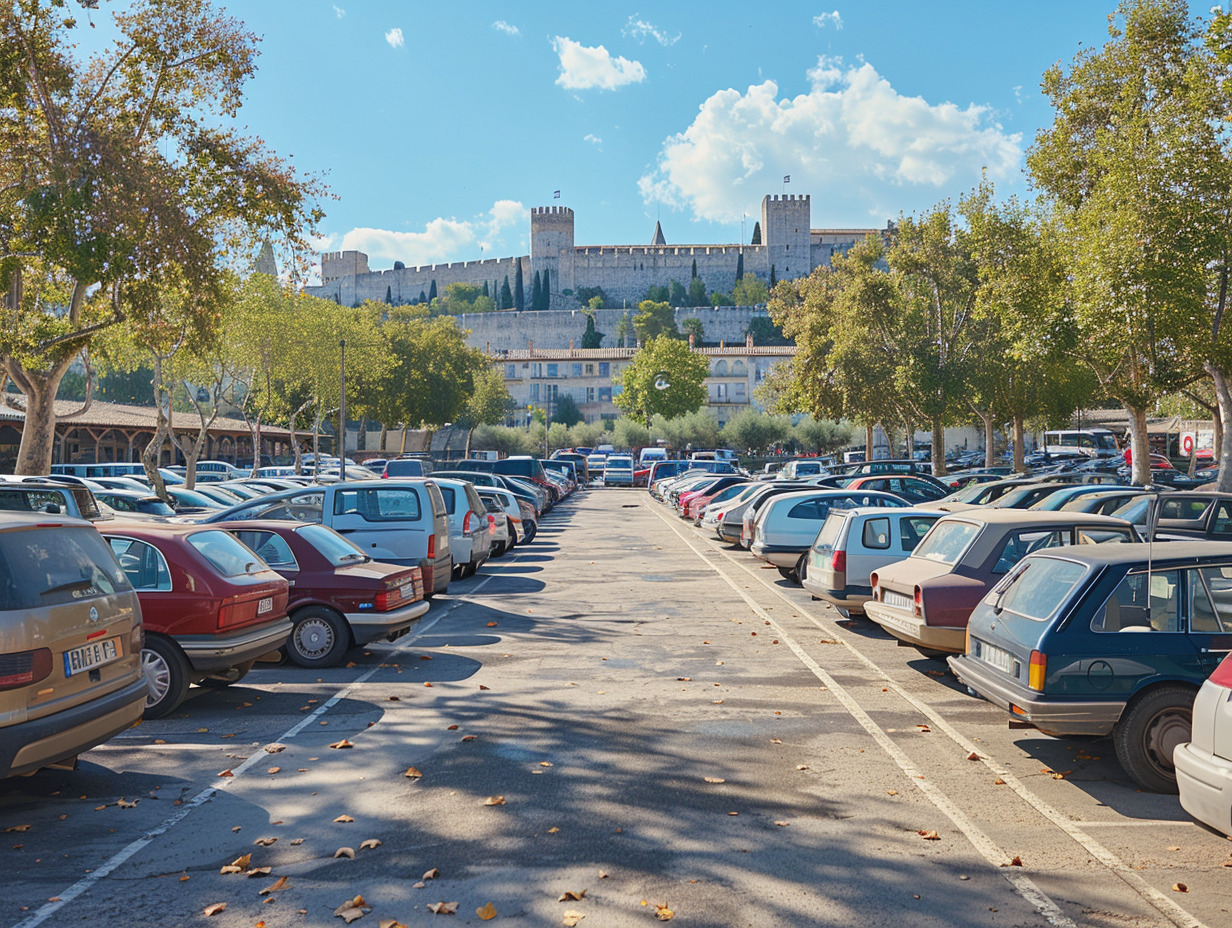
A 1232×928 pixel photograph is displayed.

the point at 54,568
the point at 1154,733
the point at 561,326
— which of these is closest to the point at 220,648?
the point at 54,568

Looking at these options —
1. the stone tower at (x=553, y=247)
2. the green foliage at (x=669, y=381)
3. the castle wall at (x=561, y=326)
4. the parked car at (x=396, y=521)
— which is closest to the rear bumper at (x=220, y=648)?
the parked car at (x=396, y=521)

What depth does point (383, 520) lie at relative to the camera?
→ 14.6 meters

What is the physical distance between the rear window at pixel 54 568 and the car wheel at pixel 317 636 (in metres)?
4.08

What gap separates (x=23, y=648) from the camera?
5.76m

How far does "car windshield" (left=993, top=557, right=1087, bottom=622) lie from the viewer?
716 centimetres

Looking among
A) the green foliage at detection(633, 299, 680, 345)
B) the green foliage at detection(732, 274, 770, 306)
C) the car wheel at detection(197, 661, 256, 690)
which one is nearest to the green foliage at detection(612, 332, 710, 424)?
the green foliage at detection(633, 299, 680, 345)

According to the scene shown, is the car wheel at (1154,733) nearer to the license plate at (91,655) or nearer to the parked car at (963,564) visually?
the parked car at (963,564)

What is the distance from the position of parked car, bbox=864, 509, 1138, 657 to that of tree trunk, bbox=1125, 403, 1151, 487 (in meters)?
14.1

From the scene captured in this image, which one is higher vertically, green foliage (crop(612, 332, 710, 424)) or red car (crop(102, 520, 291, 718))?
green foliage (crop(612, 332, 710, 424))

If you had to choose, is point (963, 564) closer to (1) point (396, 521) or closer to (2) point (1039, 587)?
(2) point (1039, 587)

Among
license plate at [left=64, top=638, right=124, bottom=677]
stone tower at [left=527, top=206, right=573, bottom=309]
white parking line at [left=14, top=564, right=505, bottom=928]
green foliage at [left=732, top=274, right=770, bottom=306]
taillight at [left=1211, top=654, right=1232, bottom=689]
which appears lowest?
white parking line at [left=14, top=564, right=505, bottom=928]

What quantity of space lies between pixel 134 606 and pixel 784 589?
12260mm

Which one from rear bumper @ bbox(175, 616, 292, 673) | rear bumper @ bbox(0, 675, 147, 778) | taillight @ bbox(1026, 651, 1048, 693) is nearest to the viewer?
rear bumper @ bbox(0, 675, 147, 778)

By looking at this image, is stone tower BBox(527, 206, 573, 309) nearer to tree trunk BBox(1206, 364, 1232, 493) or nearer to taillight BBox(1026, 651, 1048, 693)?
tree trunk BBox(1206, 364, 1232, 493)
